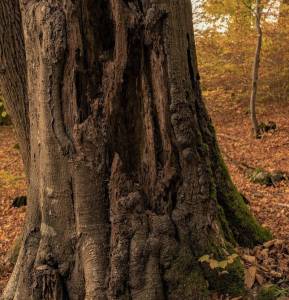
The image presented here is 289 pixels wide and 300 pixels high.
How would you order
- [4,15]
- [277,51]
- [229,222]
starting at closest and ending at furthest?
1. [229,222]
2. [4,15]
3. [277,51]

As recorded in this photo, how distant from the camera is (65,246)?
3.92 m

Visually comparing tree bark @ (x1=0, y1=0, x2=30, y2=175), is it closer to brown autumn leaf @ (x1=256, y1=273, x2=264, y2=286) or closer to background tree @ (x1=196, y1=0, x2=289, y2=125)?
brown autumn leaf @ (x1=256, y1=273, x2=264, y2=286)

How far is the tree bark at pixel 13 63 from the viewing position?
506 centimetres

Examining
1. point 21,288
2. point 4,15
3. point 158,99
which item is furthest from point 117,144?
point 4,15

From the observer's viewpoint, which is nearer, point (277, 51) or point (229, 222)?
point (229, 222)

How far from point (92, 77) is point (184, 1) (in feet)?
3.38

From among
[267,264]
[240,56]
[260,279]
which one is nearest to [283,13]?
[240,56]

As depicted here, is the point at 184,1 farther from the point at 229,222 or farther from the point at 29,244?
the point at 29,244

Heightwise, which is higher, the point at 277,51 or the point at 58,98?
the point at 277,51

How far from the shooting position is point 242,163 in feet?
38.1

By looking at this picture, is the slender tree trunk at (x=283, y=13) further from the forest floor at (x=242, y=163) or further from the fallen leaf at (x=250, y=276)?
the fallen leaf at (x=250, y=276)

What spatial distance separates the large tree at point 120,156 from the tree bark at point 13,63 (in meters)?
1.19

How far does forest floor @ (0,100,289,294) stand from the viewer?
6.73 m

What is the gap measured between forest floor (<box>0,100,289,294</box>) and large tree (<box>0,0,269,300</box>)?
6.15 feet
